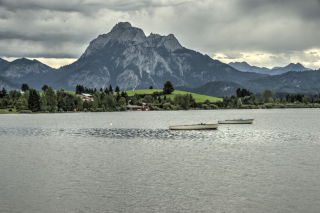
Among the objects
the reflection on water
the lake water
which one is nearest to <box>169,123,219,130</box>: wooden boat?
the reflection on water

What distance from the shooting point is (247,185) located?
1281 inches

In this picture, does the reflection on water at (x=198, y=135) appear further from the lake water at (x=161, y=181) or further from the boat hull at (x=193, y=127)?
the lake water at (x=161, y=181)

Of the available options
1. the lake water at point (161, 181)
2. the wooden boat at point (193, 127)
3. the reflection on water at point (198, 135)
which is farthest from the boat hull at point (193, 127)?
the lake water at point (161, 181)

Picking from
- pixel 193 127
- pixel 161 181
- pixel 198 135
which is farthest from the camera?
pixel 193 127

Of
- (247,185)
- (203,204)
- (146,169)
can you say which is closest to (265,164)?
(247,185)

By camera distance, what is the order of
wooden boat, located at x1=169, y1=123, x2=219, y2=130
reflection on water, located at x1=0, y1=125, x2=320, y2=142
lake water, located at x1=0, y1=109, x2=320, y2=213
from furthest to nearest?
wooden boat, located at x1=169, y1=123, x2=219, y2=130, reflection on water, located at x1=0, y1=125, x2=320, y2=142, lake water, located at x1=0, y1=109, x2=320, y2=213

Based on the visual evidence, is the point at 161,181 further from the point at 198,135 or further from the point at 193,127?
the point at 193,127

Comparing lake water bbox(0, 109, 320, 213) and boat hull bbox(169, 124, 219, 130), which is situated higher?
boat hull bbox(169, 124, 219, 130)

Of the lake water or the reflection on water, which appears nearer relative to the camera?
the lake water

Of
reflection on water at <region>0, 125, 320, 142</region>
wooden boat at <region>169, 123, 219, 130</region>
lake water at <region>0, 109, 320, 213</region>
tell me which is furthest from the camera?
wooden boat at <region>169, 123, 219, 130</region>

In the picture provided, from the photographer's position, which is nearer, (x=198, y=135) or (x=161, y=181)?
(x=161, y=181)

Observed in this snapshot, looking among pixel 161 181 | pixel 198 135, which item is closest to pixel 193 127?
pixel 198 135

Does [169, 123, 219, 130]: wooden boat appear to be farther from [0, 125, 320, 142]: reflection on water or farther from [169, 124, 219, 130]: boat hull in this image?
[0, 125, 320, 142]: reflection on water

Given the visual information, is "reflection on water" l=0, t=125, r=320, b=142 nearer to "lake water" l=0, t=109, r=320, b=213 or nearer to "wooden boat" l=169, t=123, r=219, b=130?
"wooden boat" l=169, t=123, r=219, b=130
